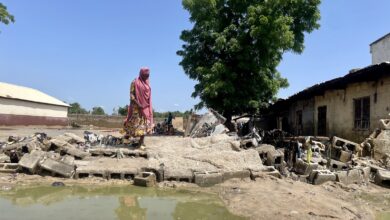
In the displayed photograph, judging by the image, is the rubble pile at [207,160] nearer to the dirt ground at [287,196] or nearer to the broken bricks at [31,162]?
the broken bricks at [31,162]

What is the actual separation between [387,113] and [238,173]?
5.26 metres

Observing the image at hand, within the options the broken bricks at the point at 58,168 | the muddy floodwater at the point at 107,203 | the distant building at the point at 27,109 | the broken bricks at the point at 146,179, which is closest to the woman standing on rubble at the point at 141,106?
the broken bricks at the point at 58,168

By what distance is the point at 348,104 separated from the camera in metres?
13.5

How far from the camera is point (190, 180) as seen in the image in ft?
28.7

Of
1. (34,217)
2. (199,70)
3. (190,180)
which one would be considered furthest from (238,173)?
(199,70)

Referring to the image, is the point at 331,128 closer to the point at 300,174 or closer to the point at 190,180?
the point at 300,174

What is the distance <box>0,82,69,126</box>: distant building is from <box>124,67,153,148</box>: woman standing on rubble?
83.1 feet

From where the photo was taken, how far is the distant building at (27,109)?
108 feet

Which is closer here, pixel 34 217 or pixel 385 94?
pixel 34 217

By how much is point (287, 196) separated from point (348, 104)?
24.2 feet

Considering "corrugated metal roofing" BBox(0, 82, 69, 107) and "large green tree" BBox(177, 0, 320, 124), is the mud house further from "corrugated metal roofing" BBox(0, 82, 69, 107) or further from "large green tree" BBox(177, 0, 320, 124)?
"corrugated metal roofing" BBox(0, 82, 69, 107)

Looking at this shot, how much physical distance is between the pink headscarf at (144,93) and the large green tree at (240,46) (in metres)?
6.46

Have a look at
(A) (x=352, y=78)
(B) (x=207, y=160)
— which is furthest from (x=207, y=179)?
(A) (x=352, y=78)

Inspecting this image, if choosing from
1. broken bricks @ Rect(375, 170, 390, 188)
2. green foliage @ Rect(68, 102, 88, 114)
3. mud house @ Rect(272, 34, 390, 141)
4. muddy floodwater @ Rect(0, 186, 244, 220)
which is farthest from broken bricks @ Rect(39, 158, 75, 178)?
green foliage @ Rect(68, 102, 88, 114)
